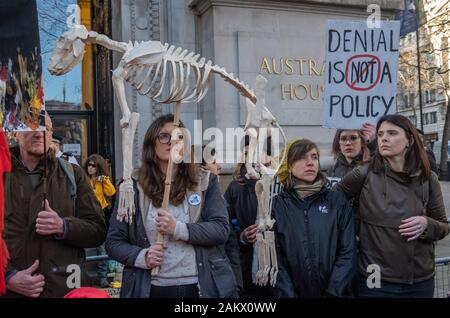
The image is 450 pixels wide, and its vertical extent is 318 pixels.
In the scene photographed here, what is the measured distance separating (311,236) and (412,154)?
1035mm

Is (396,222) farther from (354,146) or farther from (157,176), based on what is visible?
(157,176)

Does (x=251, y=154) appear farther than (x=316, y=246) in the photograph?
Yes

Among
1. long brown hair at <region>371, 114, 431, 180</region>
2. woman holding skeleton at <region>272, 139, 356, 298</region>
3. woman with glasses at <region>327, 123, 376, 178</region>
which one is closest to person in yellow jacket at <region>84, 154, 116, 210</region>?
woman with glasses at <region>327, 123, 376, 178</region>

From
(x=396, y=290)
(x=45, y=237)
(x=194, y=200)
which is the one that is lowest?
(x=396, y=290)

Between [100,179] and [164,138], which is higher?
[164,138]

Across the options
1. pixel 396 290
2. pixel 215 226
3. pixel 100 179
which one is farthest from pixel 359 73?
pixel 100 179

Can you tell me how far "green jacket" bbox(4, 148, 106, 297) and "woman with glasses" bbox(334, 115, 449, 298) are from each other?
2.03 meters

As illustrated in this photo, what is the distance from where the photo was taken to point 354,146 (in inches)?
200

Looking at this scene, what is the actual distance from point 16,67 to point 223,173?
5.40 meters

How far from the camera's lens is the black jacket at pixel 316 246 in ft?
12.3

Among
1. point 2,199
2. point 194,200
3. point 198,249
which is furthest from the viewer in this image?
point 194,200

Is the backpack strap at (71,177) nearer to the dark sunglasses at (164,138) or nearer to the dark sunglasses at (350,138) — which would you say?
the dark sunglasses at (164,138)

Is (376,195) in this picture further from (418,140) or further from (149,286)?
(149,286)

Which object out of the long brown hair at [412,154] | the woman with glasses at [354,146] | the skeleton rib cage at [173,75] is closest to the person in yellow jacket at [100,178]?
the woman with glasses at [354,146]
